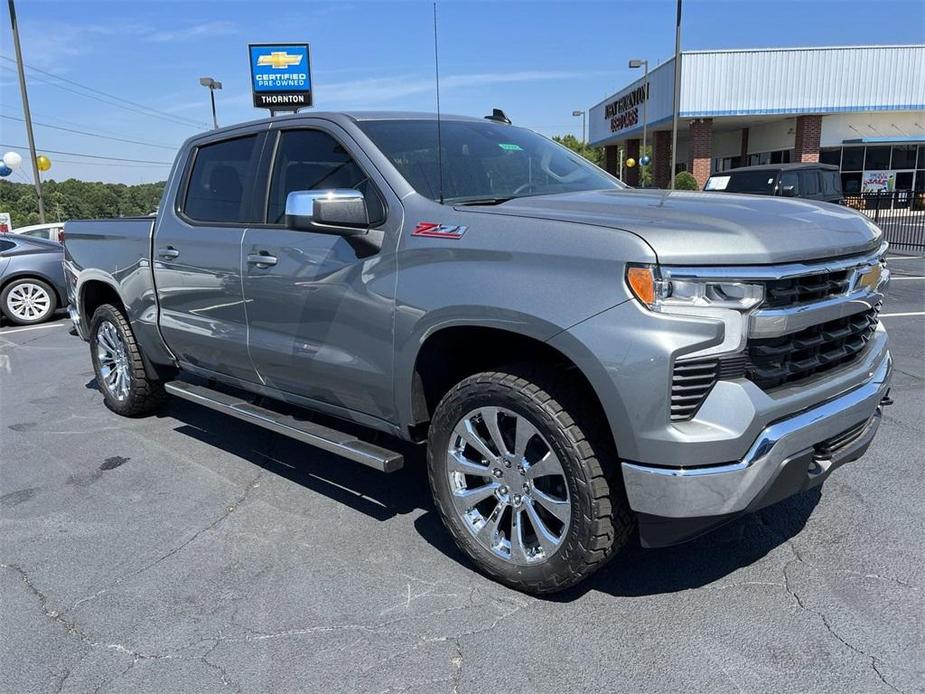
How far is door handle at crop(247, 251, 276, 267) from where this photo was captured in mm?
3961

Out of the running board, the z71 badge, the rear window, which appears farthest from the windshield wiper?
the rear window

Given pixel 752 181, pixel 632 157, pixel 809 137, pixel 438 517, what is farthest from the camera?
pixel 632 157

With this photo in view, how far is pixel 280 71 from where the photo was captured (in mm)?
22516

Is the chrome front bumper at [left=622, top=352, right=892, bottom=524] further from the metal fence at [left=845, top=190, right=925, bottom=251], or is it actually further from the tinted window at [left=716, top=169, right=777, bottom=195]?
the metal fence at [left=845, top=190, right=925, bottom=251]

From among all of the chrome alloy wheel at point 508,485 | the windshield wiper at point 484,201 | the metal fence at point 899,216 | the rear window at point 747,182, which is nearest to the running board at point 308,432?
the chrome alloy wheel at point 508,485

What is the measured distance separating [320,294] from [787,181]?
14.4m

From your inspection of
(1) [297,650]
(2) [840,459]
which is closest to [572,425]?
(2) [840,459]

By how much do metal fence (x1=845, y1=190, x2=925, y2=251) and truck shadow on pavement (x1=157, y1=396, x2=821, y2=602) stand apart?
51.5 ft

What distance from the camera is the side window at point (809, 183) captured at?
15711 mm

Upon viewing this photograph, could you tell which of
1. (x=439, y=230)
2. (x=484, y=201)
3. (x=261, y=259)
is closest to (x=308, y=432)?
(x=261, y=259)

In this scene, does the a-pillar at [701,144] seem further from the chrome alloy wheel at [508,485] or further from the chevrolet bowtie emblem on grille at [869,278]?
the chrome alloy wheel at [508,485]

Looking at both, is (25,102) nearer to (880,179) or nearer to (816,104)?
(816,104)

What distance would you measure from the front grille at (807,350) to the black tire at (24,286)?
1120 centimetres

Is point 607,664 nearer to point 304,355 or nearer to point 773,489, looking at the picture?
point 773,489
